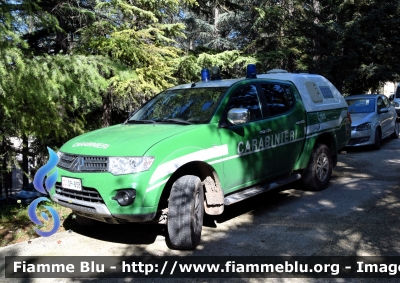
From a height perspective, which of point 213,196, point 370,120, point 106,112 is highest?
point 106,112

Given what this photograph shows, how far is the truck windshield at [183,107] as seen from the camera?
200 inches

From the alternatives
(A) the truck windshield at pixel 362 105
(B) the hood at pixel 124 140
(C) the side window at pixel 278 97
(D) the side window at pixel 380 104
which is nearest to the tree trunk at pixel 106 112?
(C) the side window at pixel 278 97

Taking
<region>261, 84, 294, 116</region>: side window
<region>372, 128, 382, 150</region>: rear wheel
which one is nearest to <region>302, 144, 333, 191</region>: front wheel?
<region>261, 84, 294, 116</region>: side window

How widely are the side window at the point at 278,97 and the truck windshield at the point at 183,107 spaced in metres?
0.87

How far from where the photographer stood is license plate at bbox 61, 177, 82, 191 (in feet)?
14.0

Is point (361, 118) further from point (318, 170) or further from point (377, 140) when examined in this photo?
point (318, 170)

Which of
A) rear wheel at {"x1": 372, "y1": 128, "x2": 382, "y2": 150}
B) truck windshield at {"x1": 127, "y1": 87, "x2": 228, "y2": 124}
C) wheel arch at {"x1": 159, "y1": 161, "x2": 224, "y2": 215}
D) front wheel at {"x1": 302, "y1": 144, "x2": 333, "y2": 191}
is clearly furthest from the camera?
rear wheel at {"x1": 372, "y1": 128, "x2": 382, "y2": 150}

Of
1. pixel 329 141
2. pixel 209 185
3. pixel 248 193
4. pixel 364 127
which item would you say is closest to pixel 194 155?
pixel 209 185

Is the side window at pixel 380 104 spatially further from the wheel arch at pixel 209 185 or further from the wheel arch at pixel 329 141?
the wheel arch at pixel 209 185

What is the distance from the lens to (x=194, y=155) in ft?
14.6

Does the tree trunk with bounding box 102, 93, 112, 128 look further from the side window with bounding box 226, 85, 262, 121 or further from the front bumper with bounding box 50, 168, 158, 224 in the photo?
the front bumper with bounding box 50, 168, 158, 224

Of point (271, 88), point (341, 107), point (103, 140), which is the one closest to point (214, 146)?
point (103, 140)

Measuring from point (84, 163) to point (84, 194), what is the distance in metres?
0.34

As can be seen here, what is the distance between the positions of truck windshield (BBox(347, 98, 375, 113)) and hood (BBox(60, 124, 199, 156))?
28.1ft
